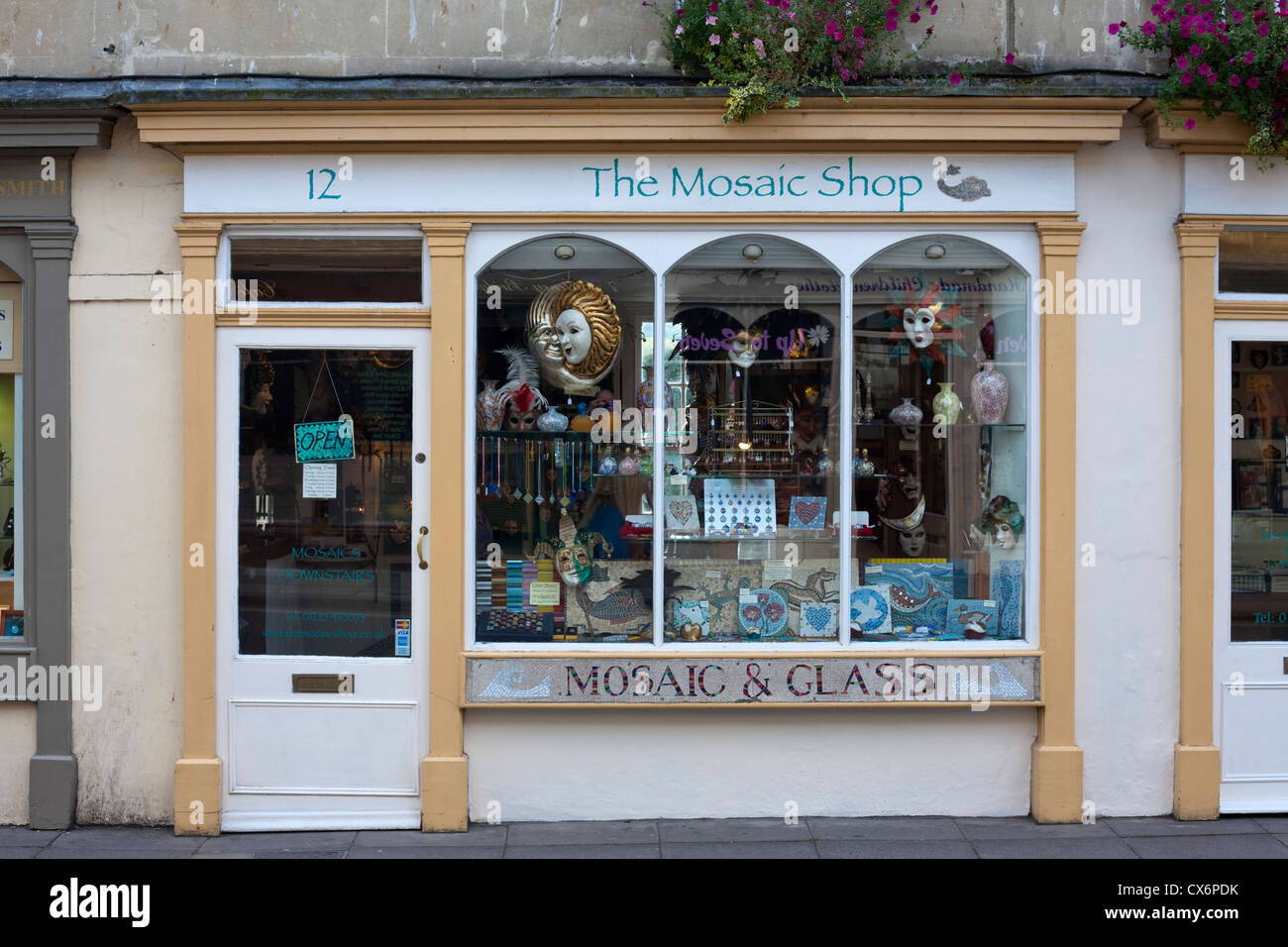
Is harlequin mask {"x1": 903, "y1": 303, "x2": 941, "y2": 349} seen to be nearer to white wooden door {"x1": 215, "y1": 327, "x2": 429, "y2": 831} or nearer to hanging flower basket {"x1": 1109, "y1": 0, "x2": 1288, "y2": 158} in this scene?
hanging flower basket {"x1": 1109, "y1": 0, "x2": 1288, "y2": 158}

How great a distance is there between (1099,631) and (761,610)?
1.83m

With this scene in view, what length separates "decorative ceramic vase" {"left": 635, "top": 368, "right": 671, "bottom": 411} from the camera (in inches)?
258

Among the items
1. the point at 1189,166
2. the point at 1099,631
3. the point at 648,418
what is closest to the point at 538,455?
the point at 648,418

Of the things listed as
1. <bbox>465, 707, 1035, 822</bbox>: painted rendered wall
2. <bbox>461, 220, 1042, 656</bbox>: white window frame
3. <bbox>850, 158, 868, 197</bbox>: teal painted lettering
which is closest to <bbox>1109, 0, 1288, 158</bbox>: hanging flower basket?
<bbox>461, 220, 1042, 656</bbox>: white window frame

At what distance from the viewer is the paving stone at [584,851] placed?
5.88 meters

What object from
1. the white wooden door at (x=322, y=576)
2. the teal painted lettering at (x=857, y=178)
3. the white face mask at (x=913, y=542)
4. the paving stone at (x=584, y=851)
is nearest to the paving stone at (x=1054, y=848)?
the white face mask at (x=913, y=542)

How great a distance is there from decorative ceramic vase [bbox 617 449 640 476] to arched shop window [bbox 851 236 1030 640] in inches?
48.2

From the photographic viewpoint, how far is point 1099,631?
250 inches

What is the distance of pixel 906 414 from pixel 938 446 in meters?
0.27

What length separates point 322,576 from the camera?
6.42 metres

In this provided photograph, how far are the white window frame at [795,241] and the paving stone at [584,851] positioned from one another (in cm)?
100

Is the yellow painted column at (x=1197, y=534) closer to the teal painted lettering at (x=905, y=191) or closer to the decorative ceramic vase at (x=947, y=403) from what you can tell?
the decorative ceramic vase at (x=947, y=403)
